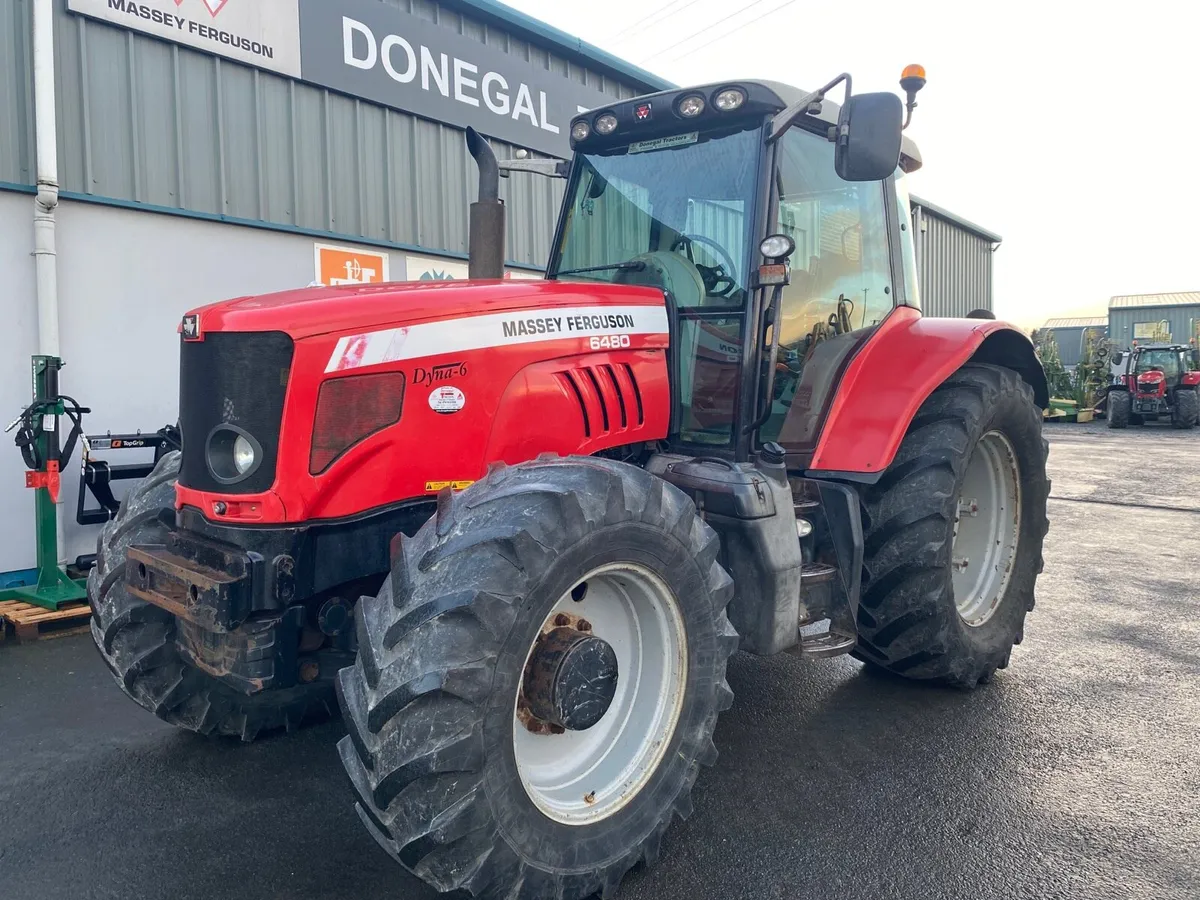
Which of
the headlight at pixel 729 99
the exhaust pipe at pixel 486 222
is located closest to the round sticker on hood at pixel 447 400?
the exhaust pipe at pixel 486 222

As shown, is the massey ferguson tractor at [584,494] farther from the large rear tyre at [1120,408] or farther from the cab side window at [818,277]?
the large rear tyre at [1120,408]

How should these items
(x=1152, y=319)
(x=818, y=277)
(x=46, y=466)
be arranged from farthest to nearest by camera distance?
(x=1152, y=319), (x=46, y=466), (x=818, y=277)

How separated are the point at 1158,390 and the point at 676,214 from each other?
22.8 m

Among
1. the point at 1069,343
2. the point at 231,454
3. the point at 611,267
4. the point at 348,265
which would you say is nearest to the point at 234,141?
the point at 348,265

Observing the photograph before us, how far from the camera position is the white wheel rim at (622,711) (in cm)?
248

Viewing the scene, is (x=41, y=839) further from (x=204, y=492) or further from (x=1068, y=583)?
(x=1068, y=583)

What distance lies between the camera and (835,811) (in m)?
2.91

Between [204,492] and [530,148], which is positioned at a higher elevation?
[530,148]

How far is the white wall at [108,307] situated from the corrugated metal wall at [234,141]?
0.75 ft

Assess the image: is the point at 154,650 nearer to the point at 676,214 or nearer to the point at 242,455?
the point at 242,455

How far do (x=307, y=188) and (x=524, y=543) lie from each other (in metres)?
5.78

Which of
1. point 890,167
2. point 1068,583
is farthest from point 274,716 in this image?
point 1068,583

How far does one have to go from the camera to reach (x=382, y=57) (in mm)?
7414

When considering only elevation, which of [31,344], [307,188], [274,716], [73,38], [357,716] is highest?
[73,38]
